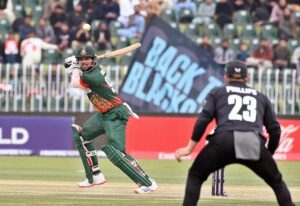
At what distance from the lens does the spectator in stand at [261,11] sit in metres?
30.0

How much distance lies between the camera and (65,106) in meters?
26.1

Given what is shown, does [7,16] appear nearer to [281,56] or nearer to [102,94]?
[281,56]

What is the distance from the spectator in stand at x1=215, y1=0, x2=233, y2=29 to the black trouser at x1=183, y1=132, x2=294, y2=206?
18306mm

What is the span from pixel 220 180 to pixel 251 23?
1488cm

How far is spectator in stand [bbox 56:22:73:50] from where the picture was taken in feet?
95.5

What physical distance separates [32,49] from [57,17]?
2.12 meters

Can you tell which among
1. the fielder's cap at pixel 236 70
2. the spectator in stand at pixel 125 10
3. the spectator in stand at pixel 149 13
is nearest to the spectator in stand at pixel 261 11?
the spectator in stand at pixel 149 13

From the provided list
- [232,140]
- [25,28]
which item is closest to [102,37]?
[25,28]

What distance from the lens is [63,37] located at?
29.3 meters

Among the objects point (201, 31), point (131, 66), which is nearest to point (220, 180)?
point (131, 66)

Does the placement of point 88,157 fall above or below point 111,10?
below

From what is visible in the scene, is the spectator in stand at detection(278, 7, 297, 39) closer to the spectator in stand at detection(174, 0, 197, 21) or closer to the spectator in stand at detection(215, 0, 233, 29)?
the spectator in stand at detection(215, 0, 233, 29)

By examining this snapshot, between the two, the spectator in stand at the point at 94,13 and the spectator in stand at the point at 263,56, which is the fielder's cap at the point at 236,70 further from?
the spectator in stand at the point at 94,13

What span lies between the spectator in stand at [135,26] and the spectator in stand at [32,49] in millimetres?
2114
